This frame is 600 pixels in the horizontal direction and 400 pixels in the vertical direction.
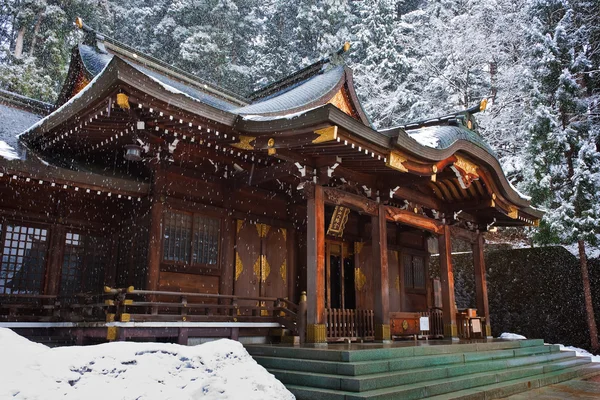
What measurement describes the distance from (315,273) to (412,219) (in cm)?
408

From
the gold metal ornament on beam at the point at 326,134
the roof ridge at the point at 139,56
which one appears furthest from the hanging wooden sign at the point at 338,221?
the roof ridge at the point at 139,56

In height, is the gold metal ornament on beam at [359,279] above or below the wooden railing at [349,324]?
above

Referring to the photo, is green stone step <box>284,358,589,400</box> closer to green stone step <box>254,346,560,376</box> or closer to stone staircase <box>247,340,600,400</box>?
stone staircase <box>247,340,600,400</box>

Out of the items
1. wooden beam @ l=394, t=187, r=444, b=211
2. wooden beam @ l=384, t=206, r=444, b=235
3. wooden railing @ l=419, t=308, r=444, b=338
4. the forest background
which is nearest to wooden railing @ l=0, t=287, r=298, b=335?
wooden beam @ l=384, t=206, r=444, b=235

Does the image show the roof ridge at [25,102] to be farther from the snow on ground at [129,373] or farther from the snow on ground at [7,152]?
the snow on ground at [129,373]

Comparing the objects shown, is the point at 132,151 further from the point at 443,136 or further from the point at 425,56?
the point at 425,56

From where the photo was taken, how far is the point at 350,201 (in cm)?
1011

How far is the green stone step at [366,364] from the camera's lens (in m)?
6.54

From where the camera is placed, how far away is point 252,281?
10875 mm

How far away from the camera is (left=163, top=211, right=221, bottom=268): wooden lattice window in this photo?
31.4 ft

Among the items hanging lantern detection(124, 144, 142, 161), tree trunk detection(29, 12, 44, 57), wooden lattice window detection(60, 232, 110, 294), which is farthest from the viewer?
tree trunk detection(29, 12, 44, 57)

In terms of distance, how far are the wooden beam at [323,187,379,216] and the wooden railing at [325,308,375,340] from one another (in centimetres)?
219

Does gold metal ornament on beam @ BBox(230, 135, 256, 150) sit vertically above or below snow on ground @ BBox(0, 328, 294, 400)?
above

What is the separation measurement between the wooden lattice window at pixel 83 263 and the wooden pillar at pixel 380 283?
234 inches
